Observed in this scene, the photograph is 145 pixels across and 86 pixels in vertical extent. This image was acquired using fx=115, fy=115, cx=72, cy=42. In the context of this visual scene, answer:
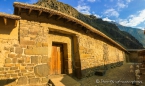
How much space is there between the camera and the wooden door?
5843 millimetres

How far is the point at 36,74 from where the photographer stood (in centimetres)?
446

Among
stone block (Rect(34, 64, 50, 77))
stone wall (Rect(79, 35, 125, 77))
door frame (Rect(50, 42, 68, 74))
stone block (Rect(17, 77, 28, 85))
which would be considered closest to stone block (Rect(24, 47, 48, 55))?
stone block (Rect(34, 64, 50, 77))

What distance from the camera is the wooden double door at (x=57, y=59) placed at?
230 inches

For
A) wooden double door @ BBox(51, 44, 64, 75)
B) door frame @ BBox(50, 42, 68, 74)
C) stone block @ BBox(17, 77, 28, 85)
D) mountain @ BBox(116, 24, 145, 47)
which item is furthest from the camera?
mountain @ BBox(116, 24, 145, 47)

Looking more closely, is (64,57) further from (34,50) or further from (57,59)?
(34,50)

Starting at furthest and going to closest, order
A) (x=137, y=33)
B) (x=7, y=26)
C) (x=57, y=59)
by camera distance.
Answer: (x=137, y=33)
(x=57, y=59)
(x=7, y=26)

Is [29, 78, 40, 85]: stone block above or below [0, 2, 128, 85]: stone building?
below

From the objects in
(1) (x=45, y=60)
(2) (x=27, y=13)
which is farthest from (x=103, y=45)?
(2) (x=27, y=13)

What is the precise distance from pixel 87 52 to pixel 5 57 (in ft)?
15.1

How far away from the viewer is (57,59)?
6.09m

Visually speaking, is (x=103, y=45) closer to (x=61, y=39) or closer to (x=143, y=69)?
(x=143, y=69)

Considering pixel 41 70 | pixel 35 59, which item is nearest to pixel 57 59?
pixel 41 70

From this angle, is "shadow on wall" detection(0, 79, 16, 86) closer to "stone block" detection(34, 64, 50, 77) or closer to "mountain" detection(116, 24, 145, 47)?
"stone block" detection(34, 64, 50, 77)

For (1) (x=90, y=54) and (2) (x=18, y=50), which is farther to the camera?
(1) (x=90, y=54)
